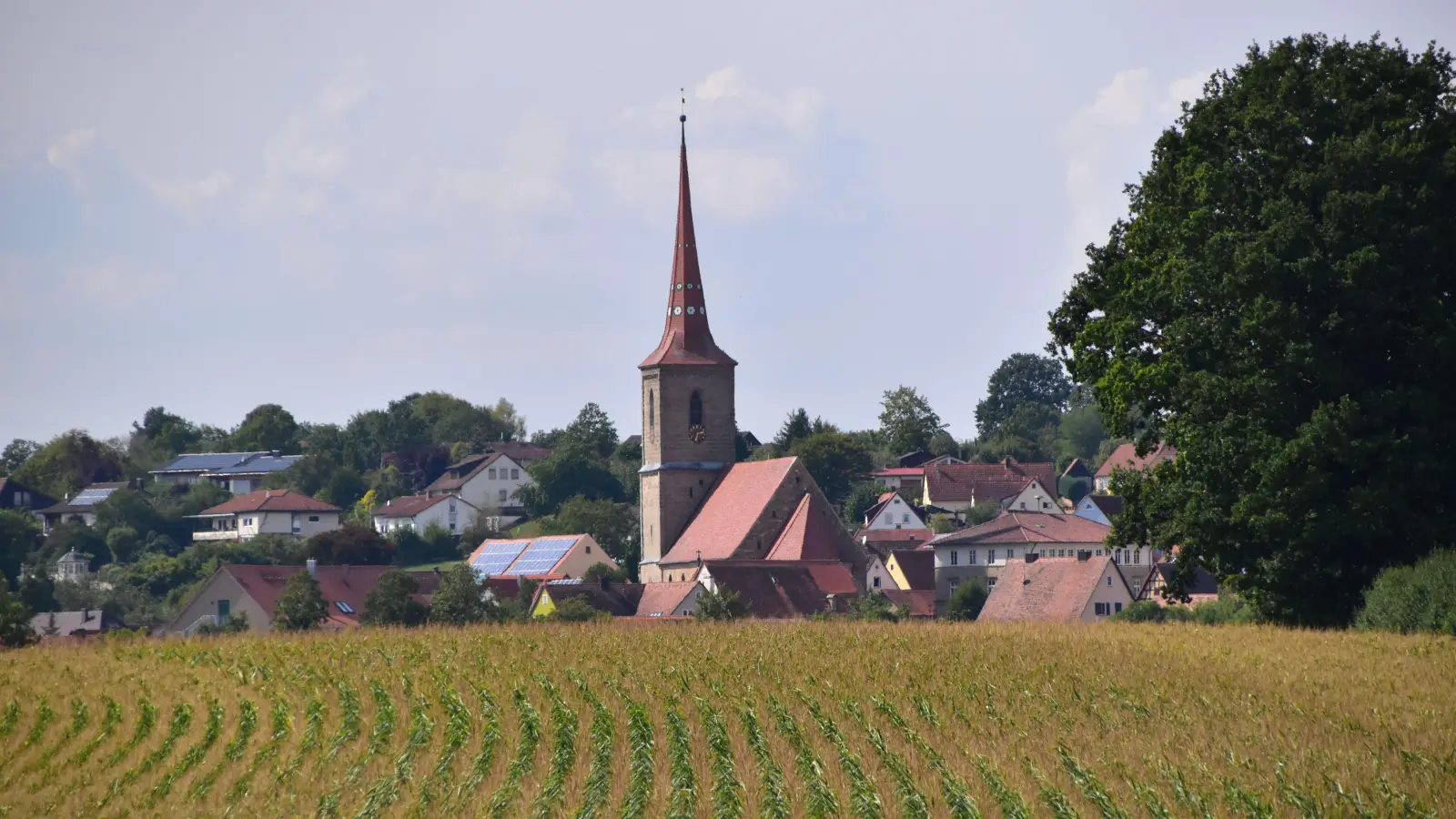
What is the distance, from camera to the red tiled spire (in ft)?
283

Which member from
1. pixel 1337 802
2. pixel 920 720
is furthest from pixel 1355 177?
pixel 1337 802

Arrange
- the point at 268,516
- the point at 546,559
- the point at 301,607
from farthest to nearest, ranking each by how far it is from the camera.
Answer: the point at 268,516 < the point at 546,559 < the point at 301,607

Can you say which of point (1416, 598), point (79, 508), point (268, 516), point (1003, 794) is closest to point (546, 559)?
point (268, 516)

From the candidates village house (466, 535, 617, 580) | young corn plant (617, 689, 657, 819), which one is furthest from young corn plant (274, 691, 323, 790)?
village house (466, 535, 617, 580)

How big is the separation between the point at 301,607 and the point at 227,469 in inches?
4304

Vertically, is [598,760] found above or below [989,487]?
below

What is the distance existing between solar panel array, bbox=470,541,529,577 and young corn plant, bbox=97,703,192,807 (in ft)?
267

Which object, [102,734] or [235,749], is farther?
[102,734]

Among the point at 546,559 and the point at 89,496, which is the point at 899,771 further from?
the point at 89,496

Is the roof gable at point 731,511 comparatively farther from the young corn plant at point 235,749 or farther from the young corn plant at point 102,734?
the young corn plant at point 235,749

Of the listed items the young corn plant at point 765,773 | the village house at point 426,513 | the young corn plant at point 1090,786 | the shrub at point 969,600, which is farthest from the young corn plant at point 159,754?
the village house at point 426,513

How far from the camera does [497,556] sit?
4237 inches

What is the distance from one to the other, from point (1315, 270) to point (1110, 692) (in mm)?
11420

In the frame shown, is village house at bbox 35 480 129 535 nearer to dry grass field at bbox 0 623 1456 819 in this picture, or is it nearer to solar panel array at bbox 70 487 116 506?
solar panel array at bbox 70 487 116 506
